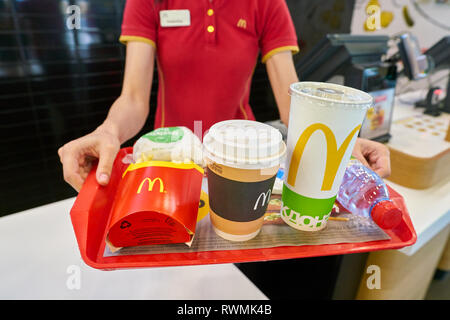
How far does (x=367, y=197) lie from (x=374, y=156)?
0.23 meters

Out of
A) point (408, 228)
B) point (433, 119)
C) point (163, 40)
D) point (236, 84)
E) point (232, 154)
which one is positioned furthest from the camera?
point (433, 119)

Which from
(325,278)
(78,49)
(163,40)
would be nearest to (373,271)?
(325,278)

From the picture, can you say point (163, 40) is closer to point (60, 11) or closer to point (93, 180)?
point (93, 180)

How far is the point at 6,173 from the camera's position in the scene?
2.26m

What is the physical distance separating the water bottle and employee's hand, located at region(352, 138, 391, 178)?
11 cm

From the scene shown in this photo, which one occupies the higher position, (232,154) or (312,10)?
(312,10)

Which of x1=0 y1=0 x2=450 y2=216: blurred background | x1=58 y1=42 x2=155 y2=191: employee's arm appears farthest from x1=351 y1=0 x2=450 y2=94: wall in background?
x1=58 y1=42 x2=155 y2=191: employee's arm

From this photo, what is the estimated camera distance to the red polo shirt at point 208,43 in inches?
48.1

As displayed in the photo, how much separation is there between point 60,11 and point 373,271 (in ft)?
8.19

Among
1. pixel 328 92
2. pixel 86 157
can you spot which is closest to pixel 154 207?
pixel 86 157

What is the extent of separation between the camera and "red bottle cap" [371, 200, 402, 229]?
609 millimetres

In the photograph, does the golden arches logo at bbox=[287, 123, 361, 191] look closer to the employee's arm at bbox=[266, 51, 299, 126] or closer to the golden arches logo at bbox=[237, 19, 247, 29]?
the employee's arm at bbox=[266, 51, 299, 126]

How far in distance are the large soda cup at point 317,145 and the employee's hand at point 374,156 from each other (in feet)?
0.84

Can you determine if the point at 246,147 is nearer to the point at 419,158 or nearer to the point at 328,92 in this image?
the point at 328,92
